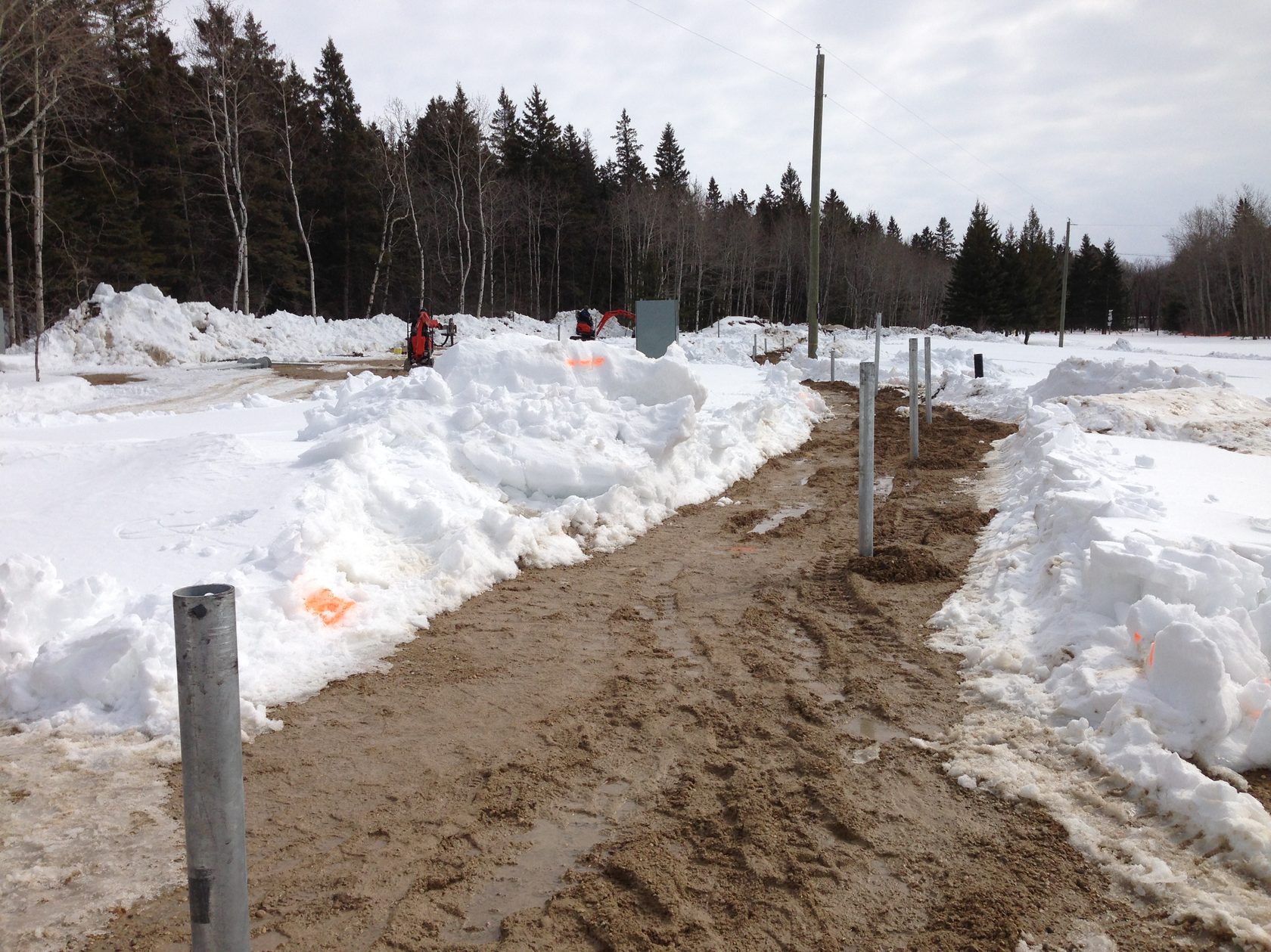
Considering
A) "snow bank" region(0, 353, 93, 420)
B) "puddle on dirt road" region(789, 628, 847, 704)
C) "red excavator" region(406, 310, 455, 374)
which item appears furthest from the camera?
"red excavator" region(406, 310, 455, 374)

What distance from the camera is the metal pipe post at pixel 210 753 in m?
2.11

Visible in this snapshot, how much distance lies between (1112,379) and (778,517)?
40.6 feet

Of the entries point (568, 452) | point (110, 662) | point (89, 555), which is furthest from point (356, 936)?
point (568, 452)

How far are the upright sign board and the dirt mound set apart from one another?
16490 millimetres

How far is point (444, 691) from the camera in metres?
4.60

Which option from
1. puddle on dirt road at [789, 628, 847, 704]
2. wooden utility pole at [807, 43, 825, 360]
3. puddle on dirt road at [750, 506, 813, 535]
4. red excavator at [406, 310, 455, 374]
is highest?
wooden utility pole at [807, 43, 825, 360]

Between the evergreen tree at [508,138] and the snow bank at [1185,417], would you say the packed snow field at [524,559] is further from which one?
the evergreen tree at [508,138]

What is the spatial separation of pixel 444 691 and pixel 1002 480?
24.6 ft

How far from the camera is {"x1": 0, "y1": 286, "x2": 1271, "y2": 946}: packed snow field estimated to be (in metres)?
3.36

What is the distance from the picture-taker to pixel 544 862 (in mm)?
3080

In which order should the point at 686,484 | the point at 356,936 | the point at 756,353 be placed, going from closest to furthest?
the point at 356,936, the point at 686,484, the point at 756,353

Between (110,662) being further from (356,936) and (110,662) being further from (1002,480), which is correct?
(1002,480)

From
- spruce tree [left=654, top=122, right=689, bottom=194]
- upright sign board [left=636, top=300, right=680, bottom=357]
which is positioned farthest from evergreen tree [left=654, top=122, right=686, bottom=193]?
upright sign board [left=636, top=300, right=680, bottom=357]

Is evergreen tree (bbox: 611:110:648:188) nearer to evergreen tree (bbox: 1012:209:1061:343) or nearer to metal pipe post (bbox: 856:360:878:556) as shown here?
evergreen tree (bbox: 1012:209:1061:343)
